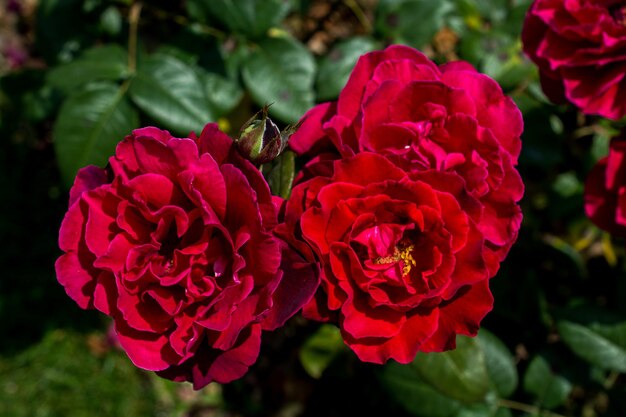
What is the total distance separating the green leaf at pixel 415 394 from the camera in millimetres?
1607

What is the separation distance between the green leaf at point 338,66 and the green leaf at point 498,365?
737mm

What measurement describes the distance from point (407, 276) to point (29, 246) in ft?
6.44

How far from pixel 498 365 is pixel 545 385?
0.52ft

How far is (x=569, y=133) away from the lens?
6.27 ft

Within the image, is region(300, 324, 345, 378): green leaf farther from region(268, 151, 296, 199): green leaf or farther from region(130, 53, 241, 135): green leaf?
region(268, 151, 296, 199): green leaf

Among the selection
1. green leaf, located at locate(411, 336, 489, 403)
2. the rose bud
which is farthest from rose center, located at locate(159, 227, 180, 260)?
green leaf, located at locate(411, 336, 489, 403)

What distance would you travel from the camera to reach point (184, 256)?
0.92 m

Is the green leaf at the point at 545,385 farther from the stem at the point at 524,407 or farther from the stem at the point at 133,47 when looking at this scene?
the stem at the point at 133,47

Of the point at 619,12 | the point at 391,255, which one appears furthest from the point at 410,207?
the point at 619,12

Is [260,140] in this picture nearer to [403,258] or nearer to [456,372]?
[403,258]

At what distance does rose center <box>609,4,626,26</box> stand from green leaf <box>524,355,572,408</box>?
89 cm

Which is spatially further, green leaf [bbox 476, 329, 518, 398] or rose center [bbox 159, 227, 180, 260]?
green leaf [bbox 476, 329, 518, 398]

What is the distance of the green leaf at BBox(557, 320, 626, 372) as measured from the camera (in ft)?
5.08

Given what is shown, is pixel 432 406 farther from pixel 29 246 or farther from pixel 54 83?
pixel 29 246
